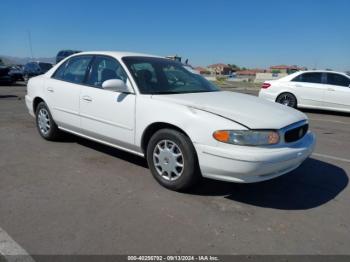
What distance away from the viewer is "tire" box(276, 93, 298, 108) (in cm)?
1124

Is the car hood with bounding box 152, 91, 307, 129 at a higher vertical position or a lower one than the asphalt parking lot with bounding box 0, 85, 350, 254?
higher

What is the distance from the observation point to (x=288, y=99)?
11.4 meters

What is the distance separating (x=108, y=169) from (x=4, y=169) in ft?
4.29

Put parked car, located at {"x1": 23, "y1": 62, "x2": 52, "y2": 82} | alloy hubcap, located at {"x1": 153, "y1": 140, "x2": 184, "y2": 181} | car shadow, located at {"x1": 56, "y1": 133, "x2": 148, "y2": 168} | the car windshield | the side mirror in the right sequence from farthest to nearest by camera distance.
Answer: parked car, located at {"x1": 23, "y1": 62, "x2": 52, "y2": 82} < car shadow, located at {"x1": 56, "y1": 133, "x2": 148, "y2": 168} < the car windshield < the side mirror < alloy hubcap, located at {"x1": 153, "y1": 140, "x2": 184, "y2": 181}

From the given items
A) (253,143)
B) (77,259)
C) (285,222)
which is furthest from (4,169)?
(285,222)

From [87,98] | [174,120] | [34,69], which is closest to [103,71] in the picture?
[87,98]

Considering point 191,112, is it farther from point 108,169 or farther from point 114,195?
point 108,169

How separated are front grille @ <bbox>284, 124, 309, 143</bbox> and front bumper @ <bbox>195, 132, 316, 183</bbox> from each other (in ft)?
0.36

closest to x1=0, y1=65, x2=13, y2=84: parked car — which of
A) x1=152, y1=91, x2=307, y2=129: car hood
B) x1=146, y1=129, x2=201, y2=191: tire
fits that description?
x1=152, y1=91, x2=307, y2=129: car hood

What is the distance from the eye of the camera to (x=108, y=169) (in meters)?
4.37

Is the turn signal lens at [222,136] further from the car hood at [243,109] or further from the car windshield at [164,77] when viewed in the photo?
the car windshield at [164,77]

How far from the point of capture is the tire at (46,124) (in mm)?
5465

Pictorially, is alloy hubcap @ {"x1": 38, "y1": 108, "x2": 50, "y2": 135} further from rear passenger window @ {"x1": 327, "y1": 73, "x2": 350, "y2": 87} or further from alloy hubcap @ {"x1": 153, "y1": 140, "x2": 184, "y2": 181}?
rear passenger window @ {"x1": 327, "y1": 73, "x2": 350, "y2": 87}

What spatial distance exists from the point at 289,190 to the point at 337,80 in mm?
8302
